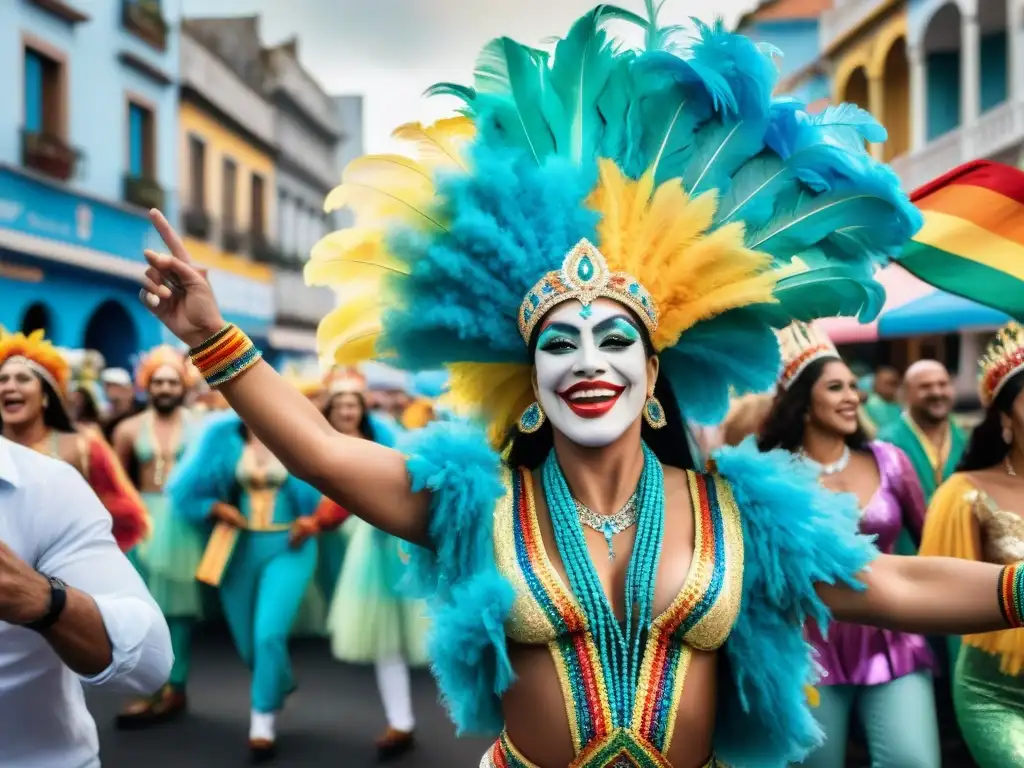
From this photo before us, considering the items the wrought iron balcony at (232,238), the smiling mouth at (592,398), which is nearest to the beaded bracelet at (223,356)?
the smiling mouth at (592,398)

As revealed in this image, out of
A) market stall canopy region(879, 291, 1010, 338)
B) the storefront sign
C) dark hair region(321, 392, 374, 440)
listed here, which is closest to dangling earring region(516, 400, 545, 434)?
dark hair region(321, 392, 374, 440)

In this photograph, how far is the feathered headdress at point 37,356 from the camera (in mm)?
5559

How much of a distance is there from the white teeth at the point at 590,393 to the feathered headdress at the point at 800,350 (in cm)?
245

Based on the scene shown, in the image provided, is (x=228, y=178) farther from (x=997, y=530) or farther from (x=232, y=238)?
(x=997, y=530)

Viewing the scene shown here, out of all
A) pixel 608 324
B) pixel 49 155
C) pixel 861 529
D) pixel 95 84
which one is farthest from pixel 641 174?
pixel 95 84

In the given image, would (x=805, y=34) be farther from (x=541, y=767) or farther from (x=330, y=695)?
(x=541, y=767)

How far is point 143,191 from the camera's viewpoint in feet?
67.8

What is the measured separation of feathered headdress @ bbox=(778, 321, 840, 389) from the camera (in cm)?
494

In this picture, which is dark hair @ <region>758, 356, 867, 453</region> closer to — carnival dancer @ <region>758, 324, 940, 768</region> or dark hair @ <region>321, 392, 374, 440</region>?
carnival dancer @ <region>758, 324, 940, 768</region>

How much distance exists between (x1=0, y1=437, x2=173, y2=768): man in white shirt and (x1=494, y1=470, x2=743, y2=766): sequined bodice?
0.77 meters

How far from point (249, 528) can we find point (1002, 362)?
3872 millimetres

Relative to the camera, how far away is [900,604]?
2.62 metres

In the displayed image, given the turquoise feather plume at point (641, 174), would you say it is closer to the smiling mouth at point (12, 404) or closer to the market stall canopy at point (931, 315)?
the smiling mouth at point (12, 404)

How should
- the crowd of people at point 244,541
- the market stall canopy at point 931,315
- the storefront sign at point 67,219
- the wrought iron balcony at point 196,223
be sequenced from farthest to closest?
the wrought iron balcony at point 196,223
the storefront sign at point 67,219
the market stall canopy at point 931,315
the crowd of people at point 244,541
